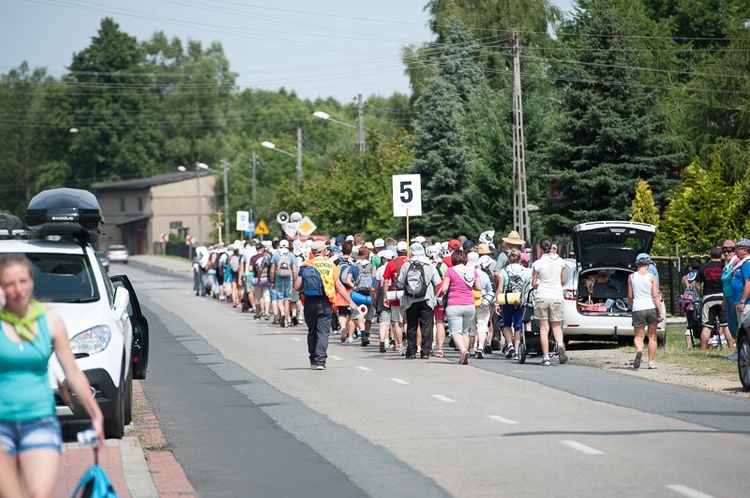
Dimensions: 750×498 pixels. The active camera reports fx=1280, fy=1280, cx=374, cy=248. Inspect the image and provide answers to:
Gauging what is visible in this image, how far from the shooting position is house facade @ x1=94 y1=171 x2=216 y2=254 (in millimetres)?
117688

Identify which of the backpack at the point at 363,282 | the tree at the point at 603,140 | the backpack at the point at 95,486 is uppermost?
the tree at the point at 603,140

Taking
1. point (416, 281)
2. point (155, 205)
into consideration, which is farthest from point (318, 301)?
point (155, 205)

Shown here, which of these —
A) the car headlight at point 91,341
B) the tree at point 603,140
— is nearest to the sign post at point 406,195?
the tree at point 603,140

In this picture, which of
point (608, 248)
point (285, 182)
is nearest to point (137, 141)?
point (285, 182)

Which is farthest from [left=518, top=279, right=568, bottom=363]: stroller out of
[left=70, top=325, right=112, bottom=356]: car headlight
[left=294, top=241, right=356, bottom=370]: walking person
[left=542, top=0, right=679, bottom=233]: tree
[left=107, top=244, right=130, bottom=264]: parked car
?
[left=107, top=244, right=130, bottom=264]: parked car

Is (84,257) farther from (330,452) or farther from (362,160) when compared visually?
(362,160)

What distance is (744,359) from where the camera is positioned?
588 inches

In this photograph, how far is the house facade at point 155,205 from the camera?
117688 millimetres

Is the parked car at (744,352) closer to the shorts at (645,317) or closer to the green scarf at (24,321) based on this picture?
the shorts at (645,317)

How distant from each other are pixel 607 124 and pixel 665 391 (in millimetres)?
27413

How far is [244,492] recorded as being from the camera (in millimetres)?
8703

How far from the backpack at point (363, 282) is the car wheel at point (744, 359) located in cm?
1013

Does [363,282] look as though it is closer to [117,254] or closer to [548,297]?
[548,297]

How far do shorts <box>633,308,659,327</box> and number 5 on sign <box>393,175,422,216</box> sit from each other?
1043 cm
